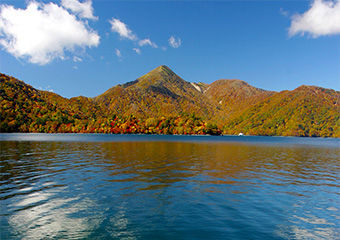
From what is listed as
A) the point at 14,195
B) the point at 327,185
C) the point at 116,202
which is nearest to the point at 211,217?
the point at 116,202

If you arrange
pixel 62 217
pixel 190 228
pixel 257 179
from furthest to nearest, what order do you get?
1. pixel 257 179
2. pixel 62 217
3. pixel 190 228

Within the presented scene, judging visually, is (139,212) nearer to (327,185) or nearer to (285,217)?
(285,217)

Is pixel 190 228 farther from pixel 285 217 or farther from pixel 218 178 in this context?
pixel 218 178

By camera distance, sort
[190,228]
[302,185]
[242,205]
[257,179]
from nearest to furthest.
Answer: [190,228] → [242,205] → [302,185] → [257,179]

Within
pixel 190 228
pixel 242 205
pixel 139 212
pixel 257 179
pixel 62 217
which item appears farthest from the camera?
pixel 257 179

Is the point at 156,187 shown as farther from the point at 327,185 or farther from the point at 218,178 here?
the point at 327,185

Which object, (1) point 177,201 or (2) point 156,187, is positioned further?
(2) point 156,187

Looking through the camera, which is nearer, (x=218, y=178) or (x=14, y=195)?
(x=14, y=195)

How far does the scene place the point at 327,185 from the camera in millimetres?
28906

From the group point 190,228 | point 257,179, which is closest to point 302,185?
point 257,179

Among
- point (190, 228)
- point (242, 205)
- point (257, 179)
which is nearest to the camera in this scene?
point (190, 228)

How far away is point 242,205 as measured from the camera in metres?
19.9

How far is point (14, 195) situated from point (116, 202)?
1078 cm

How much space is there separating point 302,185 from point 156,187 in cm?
1959
